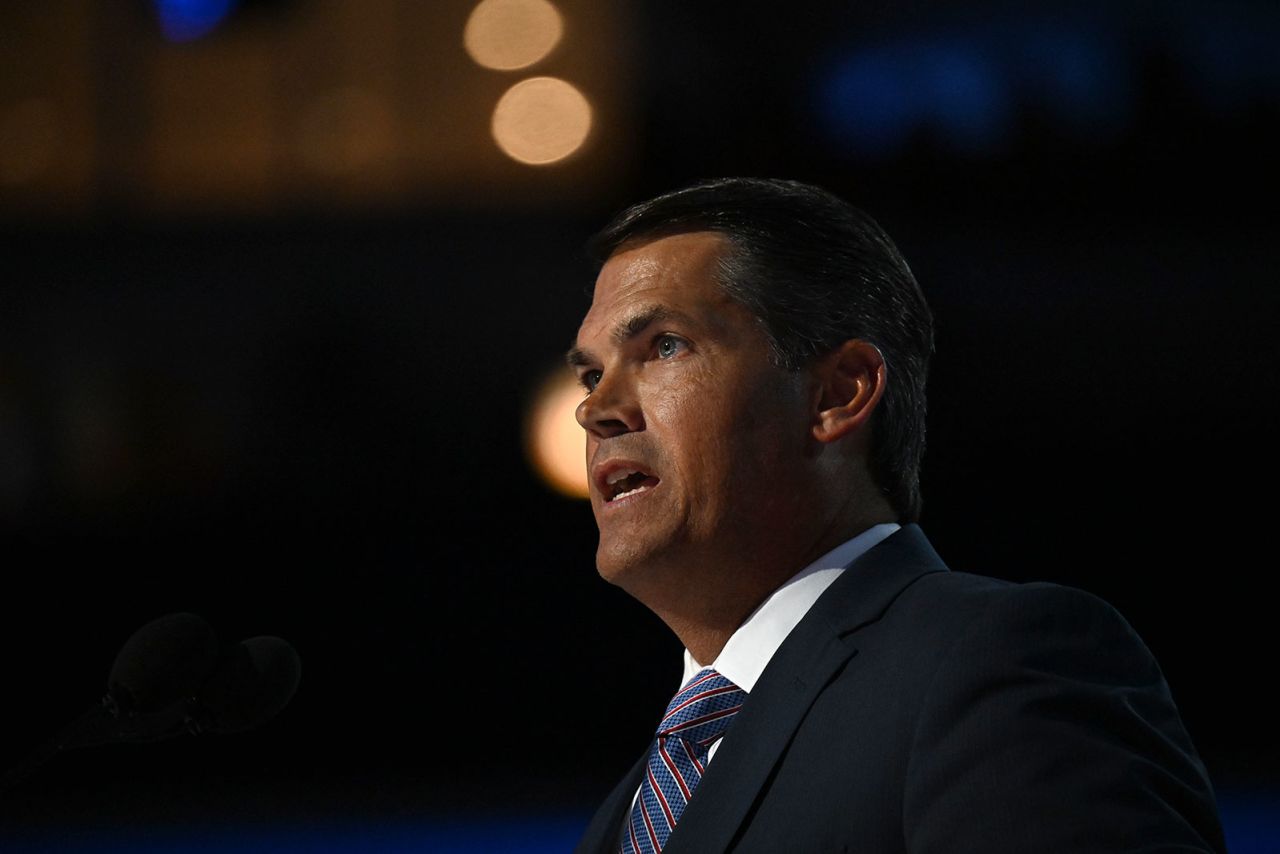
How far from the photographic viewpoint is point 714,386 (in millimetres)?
1500

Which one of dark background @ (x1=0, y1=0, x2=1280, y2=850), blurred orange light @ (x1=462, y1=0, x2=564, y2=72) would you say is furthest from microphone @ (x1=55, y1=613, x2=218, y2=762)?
blurred orange light @ (x1=462, y1=0, x2=564, y2=72)

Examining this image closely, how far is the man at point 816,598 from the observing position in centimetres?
104

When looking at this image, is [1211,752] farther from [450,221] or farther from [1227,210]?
[450,221]

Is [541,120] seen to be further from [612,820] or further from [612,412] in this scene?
[612,820]

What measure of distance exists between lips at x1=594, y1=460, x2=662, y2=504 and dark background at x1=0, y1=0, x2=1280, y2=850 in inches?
96.1

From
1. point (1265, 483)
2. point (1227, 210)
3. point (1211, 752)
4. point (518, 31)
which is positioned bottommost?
point (1211, 752)

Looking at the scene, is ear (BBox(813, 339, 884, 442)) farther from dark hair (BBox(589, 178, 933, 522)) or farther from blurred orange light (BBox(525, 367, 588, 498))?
blurred orange light (BBox(525, 367, 588, 498))

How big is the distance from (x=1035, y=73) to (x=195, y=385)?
3224mm

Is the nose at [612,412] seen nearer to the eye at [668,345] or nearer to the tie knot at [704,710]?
the eye at [668,345]

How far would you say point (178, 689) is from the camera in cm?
125

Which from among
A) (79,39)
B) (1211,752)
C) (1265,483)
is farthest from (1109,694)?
(79,39)

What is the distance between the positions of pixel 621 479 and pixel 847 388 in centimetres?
29

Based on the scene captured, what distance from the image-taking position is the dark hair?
61.6 inches

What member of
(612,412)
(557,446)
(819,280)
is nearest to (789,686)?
(612,412)
